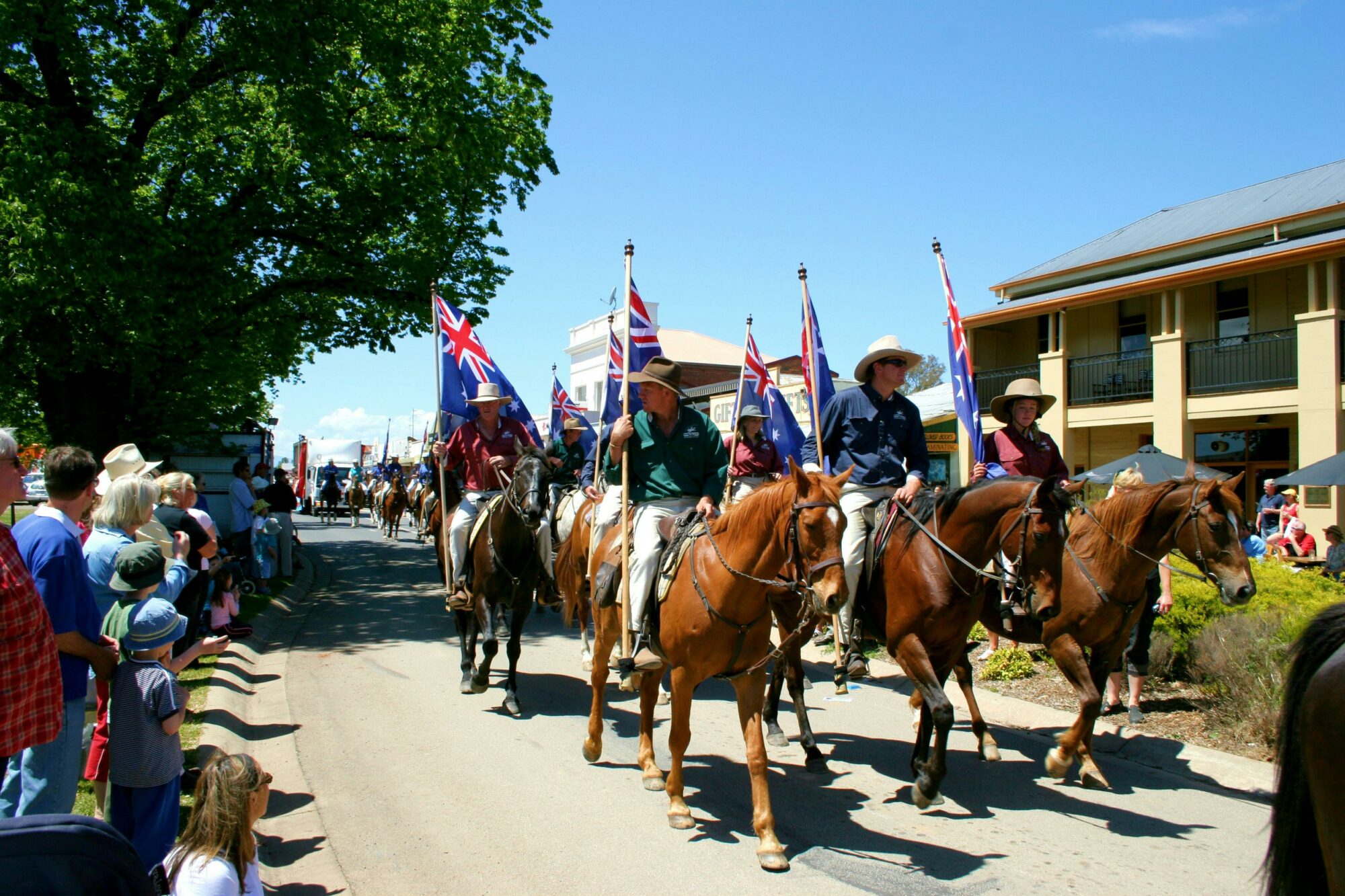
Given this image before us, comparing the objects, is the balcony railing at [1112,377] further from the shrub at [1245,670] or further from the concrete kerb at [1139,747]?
the concrete kerb at [1139,747]

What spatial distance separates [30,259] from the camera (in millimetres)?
11875

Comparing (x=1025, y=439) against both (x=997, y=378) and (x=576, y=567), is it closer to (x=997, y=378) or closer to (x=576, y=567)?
(x=576, y=567)

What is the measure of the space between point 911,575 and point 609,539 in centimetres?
233

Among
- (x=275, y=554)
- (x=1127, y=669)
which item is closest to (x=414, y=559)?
(x=275, y=554)

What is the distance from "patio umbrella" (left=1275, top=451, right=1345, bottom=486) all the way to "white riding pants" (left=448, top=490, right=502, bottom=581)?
1227 centimetres

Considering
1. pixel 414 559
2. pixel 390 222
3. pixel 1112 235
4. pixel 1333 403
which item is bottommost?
pixel 414 559

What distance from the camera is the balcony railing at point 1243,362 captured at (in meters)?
19.2

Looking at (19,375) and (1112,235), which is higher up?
(1112,235)

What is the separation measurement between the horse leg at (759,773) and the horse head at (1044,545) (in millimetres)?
1920

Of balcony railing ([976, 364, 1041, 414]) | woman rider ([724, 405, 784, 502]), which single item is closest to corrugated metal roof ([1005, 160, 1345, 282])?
balcony railing ([976, 364, 1041, 414])

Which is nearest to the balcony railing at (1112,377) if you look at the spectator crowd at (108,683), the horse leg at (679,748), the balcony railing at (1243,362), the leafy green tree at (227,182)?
the balcony railing at (1243,362)

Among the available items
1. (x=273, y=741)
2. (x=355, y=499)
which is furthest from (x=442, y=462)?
(x=355, y=499)

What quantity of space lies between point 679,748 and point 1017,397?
463 centimetres

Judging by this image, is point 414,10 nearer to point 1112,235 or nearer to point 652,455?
point 652,455
